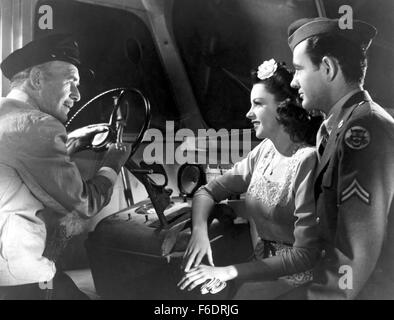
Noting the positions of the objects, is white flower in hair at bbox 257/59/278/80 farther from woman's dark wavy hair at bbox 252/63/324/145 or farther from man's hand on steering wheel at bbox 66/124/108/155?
man's hand on steering wheel at bbox 66/124/108/155

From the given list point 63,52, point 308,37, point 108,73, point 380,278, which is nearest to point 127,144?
point 108,73

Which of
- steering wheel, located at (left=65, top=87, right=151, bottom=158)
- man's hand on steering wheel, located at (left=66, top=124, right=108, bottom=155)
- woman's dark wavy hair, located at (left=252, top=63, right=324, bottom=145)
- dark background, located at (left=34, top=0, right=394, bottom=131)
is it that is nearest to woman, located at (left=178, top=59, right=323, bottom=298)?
woman's dark wavy hair, located at (left=252, top=63, right=324, bottom=145)

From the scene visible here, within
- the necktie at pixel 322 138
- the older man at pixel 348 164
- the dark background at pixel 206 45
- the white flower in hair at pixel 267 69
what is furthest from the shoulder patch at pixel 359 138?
the white flower in hair at pixel 267 69

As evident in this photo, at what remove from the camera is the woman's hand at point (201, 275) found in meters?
1.87

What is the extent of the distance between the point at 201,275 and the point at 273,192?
1.64 ft

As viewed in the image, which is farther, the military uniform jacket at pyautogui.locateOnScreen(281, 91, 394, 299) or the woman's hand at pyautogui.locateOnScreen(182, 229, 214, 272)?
the woman's hand at pyautogui.locateOnScreen(182, 229, 214, 272)

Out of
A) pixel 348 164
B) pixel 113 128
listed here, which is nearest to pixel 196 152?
pixel 113 128

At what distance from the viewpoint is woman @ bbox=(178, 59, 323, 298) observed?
5.78 ft

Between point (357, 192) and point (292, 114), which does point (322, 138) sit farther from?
point (357, 192)

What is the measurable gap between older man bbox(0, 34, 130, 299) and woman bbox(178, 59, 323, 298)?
489 mm

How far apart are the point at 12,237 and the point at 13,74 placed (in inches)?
28.8

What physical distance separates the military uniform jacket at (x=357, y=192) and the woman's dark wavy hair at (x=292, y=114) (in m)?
0.09

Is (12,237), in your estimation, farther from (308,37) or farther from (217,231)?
(308,37)

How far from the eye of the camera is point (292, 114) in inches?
72.1
